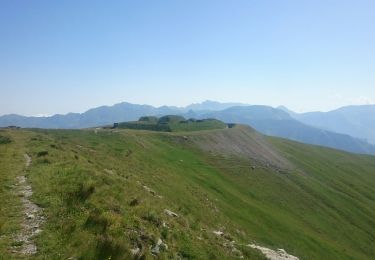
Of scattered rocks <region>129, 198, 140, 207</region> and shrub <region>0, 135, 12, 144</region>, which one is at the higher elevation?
shrub <region>0, 135, 12, 144</region>

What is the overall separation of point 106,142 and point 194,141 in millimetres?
34232

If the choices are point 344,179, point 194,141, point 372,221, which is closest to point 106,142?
point 194,141

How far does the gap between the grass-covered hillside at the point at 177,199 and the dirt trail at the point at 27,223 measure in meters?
0.15

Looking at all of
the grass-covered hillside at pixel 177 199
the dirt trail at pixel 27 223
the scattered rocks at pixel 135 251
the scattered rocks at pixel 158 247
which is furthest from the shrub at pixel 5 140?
the scattered rocks at pixel 135 251

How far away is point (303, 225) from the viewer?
7188 centimetres

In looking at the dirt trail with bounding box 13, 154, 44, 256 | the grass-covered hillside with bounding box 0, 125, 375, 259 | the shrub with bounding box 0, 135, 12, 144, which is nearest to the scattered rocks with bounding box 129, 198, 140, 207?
the grass-covered hillside with bounding box 0, 125, 375, 259

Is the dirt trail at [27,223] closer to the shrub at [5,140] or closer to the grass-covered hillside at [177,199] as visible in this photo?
the grass-covered hillside at [177,199]

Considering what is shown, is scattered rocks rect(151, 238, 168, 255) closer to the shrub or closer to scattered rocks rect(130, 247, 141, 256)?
scattered rocks rect(130, 247, 141, 256)

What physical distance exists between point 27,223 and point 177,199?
89.7ft

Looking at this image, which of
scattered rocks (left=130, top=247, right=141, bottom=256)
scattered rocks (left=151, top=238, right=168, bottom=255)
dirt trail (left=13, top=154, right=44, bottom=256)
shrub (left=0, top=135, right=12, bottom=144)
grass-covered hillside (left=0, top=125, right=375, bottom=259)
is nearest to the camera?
dirt trail (left=13, top=154, right=44, bottom=256)

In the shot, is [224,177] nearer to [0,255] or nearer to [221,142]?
[221,142]

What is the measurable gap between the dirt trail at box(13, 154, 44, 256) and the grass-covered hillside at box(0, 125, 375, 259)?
0.51ft

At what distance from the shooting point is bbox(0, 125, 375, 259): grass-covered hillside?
20.5m

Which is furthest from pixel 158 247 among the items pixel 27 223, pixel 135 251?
pixel 27 223
